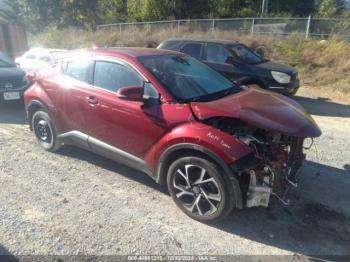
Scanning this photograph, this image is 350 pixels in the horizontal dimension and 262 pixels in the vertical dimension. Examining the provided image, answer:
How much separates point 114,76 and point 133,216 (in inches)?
71.2

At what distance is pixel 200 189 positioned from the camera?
3.70 metres

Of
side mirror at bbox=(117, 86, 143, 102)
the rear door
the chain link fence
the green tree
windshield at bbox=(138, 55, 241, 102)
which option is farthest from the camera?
the green tree

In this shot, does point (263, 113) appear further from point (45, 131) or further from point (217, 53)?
point (217, 53)

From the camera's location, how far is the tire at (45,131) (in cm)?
539

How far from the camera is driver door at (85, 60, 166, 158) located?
4016 millimetres

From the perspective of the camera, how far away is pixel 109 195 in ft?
14.2

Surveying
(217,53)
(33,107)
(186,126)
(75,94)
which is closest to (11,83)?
(33,107)

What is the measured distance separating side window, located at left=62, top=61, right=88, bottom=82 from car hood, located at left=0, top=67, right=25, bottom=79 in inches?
151

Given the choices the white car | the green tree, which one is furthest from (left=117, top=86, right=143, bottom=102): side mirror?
the green tree

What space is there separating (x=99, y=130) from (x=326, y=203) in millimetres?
3005

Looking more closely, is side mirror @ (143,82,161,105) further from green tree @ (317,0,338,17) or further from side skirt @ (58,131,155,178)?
green tree @ (317,0,338,17)

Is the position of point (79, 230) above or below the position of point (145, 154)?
below

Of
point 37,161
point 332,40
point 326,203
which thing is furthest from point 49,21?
point 326,203

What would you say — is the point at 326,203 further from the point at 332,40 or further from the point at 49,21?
the point at 49,21
